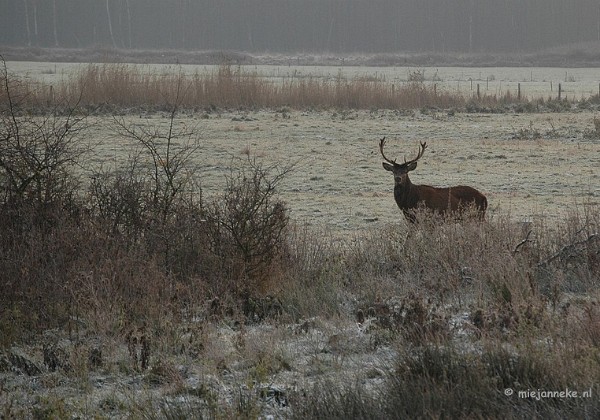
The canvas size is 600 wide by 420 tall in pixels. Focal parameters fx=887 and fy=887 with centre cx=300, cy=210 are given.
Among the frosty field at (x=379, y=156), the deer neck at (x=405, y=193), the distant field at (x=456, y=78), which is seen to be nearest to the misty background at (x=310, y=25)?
the distant field at (x=456, y=78)

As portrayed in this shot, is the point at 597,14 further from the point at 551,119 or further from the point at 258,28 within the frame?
the point at 551,119

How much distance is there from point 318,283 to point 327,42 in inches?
4798

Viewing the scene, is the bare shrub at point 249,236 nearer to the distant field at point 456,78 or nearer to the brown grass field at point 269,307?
the brown grass field at point 269,307

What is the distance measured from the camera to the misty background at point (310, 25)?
128 metres

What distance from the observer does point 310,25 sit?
13388 cm

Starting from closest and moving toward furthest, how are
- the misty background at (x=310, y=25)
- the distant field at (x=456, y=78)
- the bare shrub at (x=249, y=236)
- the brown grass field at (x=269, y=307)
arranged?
the brown grass field at (x=269, y=307), the bare shrub at (x=249, y=236), the distant field at (x=456, y=78), the misty background at (x=310, y=25)

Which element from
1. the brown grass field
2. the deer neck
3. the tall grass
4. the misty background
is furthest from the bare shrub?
the misty background

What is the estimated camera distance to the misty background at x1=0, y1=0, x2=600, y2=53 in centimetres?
12838

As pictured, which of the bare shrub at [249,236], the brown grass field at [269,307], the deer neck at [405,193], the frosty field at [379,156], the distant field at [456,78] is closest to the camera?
the brown grass field at [269,307]

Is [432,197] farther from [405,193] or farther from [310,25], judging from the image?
[310,25]

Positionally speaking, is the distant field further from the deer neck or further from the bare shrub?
the bare shrub

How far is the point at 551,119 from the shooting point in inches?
1238

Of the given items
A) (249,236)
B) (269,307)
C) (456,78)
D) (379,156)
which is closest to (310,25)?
(456,78)

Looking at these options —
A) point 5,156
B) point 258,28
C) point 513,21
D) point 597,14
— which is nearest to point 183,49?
point 258,28
